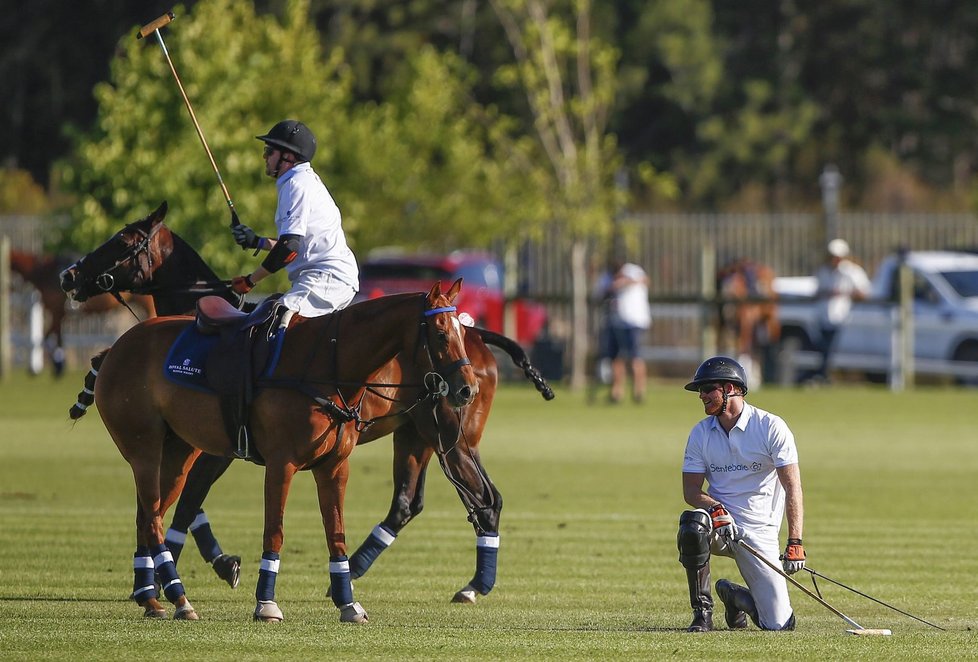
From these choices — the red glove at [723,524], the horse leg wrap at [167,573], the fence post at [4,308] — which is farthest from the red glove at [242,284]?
the fence post at [4,308]

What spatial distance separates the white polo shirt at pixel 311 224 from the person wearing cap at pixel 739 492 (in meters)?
2.19

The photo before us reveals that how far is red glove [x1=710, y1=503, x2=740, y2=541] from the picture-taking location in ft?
32.6

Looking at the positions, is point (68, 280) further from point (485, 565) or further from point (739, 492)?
point (739, 492)

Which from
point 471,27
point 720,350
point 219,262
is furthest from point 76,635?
point 471,27

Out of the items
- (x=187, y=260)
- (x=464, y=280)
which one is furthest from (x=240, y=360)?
(x=464, y=280)

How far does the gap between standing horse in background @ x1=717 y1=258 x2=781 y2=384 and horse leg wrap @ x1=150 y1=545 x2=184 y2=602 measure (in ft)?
75.1

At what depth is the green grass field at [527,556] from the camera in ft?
30.7

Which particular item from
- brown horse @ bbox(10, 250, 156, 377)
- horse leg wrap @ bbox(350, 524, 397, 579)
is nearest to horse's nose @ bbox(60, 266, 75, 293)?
horse leg wrap @ bbox(350, 524, 397, 579)

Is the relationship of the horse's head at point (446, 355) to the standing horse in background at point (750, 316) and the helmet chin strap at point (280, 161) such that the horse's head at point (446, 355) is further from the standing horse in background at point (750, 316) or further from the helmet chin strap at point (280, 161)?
the standing horse in background at point (750, 316)

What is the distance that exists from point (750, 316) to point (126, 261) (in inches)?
894

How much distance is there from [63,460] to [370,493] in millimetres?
4376

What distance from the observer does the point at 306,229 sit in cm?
1073

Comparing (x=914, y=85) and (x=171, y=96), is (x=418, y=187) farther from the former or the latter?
(x=914, y=85)

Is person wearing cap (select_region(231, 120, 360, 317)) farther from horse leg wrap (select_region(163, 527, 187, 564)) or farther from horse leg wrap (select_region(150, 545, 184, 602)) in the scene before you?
horse leg wrap (select_region(163, 527, 187, 564))
